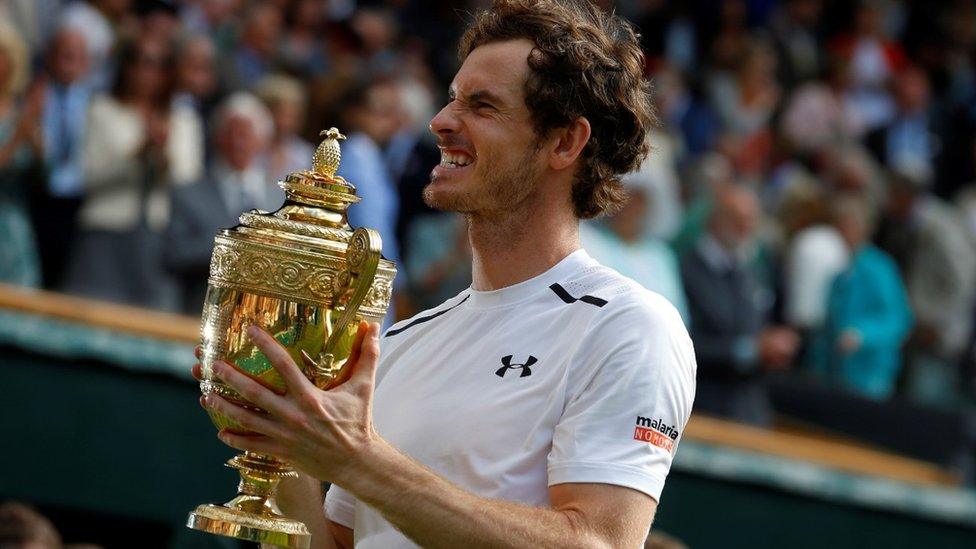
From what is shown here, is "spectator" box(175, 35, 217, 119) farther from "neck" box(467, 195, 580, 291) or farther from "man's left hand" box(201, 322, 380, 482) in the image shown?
"man's left hand" box(201, 322, 380, 482)

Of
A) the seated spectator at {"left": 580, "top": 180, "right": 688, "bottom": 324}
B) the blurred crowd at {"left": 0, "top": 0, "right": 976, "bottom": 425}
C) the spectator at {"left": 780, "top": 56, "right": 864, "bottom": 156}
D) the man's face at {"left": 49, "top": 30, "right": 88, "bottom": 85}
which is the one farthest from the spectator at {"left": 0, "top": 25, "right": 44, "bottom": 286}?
the spectator at {"left": 780, "top": 56, "right": 864, "bottom": 156}

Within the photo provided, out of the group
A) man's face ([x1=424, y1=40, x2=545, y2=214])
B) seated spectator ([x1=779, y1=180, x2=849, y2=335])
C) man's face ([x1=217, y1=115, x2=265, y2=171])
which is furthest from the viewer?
seated spectator ([x1=779, y1=180, x2=849, y2=335])

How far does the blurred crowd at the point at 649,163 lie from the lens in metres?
6.46

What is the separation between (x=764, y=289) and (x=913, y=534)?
81.7 inches

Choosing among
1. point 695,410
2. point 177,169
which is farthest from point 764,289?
point 177,169

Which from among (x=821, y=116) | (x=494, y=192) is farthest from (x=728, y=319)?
(x=494, y=192)

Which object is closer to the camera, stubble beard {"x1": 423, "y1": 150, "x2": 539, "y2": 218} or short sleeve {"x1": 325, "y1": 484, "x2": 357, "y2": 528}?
stubble beard {"x1": 423, "y1": 150, "x2": 539, "y2": 218}

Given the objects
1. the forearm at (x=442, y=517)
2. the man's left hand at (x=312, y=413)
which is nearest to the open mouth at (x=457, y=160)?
the man's left hand at (x=312, y=413)

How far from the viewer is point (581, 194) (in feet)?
10.0

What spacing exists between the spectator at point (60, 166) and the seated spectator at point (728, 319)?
9.86 ft

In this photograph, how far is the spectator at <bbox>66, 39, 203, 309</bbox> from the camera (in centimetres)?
639

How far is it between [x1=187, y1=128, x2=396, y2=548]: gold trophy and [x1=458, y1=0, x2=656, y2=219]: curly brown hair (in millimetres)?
444

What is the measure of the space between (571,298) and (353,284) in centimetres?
46

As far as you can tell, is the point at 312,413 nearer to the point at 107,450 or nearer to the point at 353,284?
the point at 353,284
